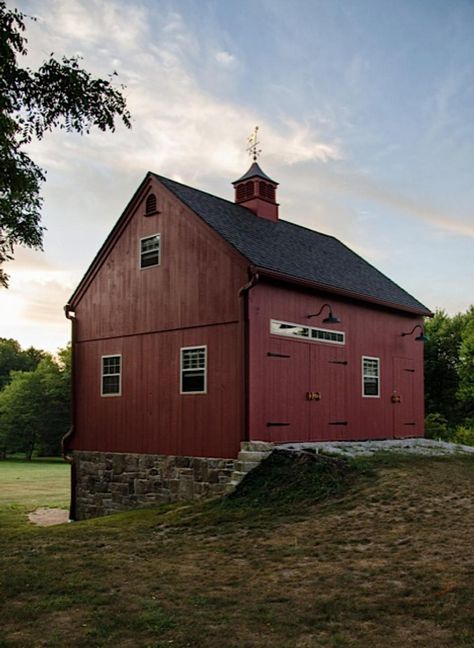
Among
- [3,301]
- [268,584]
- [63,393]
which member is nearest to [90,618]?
[268,584]

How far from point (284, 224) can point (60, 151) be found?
640cm

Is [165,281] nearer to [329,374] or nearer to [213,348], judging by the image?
[213,348]

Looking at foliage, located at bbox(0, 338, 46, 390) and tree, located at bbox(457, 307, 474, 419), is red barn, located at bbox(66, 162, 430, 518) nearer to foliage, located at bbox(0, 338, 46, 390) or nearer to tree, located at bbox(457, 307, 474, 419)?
tree, located at bbox(457, 307, 474, 419)

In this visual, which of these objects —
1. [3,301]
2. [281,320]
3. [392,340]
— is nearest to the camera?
[281,320]

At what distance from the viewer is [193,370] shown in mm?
14125

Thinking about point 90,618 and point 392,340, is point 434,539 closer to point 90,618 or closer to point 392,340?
point 90,618

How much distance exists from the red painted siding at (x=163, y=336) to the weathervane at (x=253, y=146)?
387cm

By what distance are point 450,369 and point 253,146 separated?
1789 cm

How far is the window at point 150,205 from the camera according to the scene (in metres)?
15.5

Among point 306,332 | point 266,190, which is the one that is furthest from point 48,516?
point 266,190

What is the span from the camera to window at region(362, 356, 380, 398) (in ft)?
53.4

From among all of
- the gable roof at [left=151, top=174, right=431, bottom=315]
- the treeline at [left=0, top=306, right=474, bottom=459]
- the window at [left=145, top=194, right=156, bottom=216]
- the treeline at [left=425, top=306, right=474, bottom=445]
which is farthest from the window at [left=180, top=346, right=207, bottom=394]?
the treeline at [left=425, top=306, right=474, bottom=445]

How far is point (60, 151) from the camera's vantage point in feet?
53.3

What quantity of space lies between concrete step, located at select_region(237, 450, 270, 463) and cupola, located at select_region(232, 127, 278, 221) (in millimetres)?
7489
